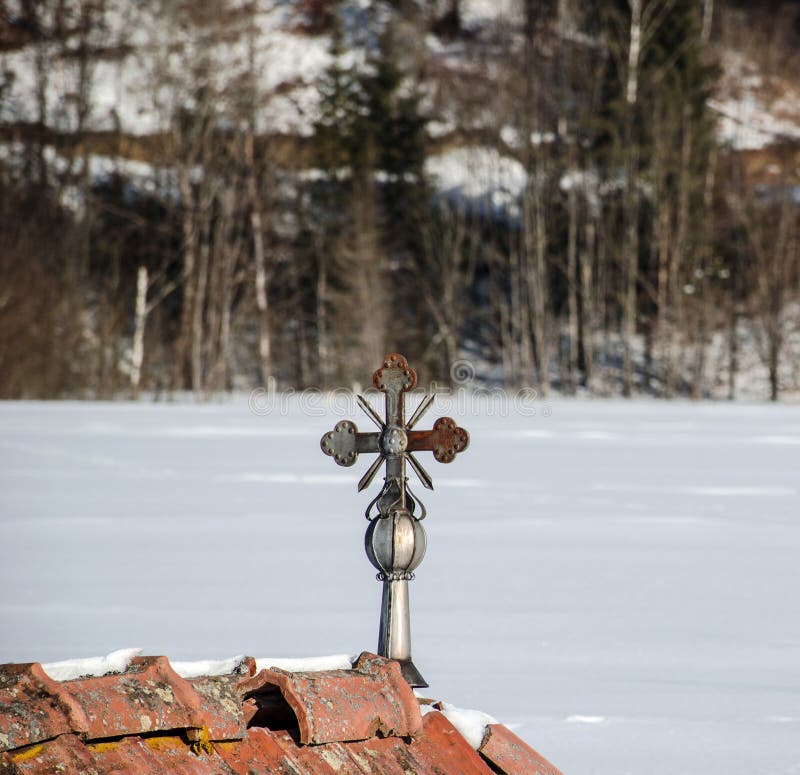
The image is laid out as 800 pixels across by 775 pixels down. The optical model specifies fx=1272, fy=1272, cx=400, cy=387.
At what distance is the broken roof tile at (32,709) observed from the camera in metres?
1.57

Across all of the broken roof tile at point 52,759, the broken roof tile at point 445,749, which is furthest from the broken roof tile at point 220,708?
the broken roof tile at point 445,749

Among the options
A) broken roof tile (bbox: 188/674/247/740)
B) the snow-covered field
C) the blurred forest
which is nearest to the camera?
broken roof tile (bbox: 188/674/247/740)

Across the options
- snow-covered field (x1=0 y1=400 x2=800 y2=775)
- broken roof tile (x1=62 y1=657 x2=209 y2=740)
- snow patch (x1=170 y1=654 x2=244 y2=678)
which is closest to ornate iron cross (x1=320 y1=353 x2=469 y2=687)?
snow patch (x1=170 y1=654 x2=244 y2=678)

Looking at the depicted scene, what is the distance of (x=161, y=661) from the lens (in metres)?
1.78

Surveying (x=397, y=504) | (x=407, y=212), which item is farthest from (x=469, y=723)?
(x=407, y=212)

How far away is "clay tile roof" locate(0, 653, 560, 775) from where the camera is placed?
161 cm

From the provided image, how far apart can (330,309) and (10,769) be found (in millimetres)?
29226

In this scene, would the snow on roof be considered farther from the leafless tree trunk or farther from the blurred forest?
the blurred forest

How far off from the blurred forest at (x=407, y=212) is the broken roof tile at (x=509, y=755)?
24578 millimetres

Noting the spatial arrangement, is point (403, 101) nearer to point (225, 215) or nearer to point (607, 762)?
point (225, 215)

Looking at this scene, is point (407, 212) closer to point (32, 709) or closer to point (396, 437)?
point (396, 437)

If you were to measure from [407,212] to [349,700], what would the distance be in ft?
97.7

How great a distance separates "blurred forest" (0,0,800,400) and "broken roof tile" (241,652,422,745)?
24.8 meters

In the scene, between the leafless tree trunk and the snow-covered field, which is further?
the leafless tree trunk
